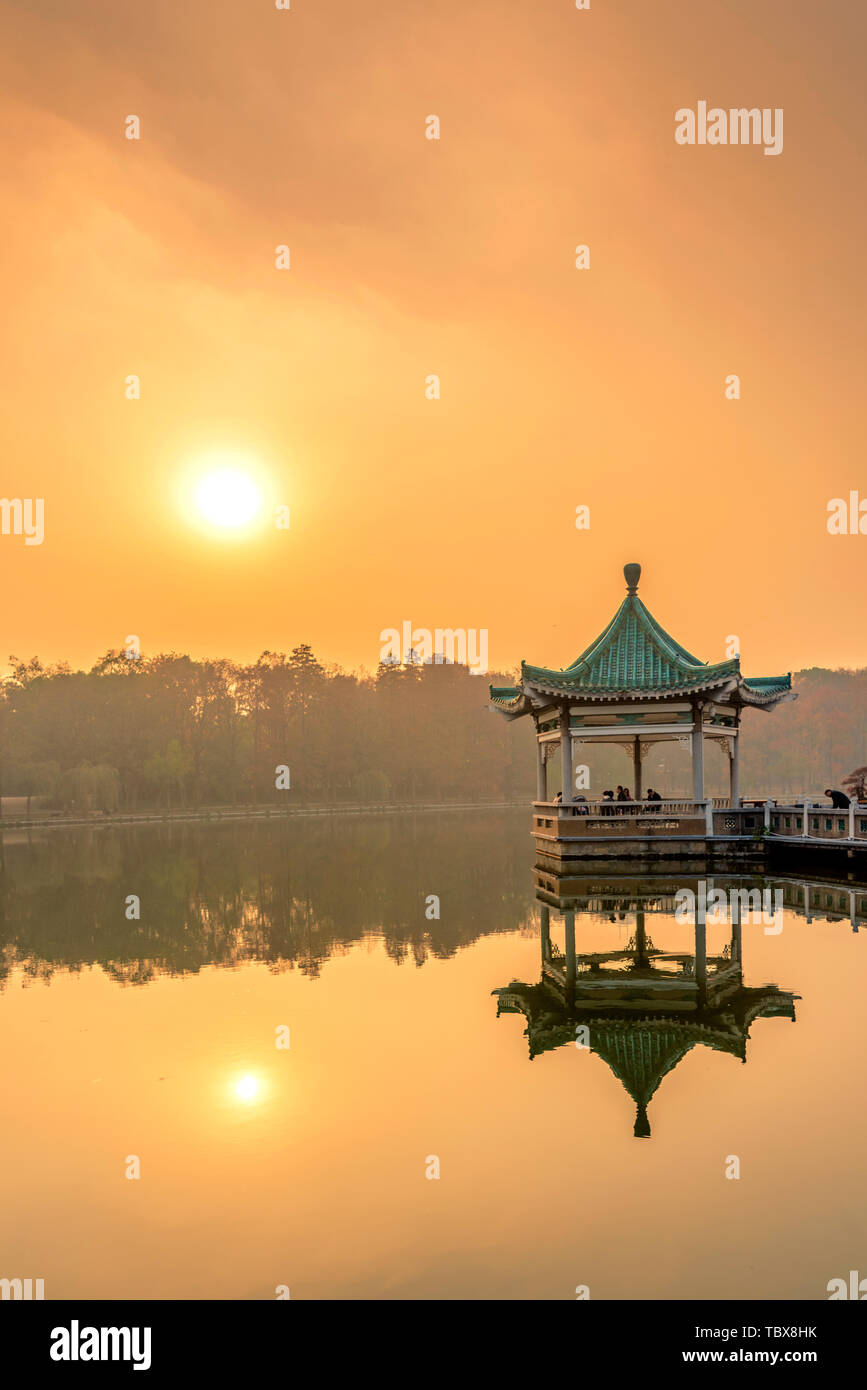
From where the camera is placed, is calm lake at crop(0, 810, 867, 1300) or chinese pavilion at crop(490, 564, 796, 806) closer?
calm lake at crop(0, 810, 867, 1300)

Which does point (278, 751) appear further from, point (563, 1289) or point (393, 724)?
point (563, 1289)

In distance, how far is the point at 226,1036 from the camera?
10648 mm

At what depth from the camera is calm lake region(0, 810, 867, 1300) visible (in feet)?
19.0

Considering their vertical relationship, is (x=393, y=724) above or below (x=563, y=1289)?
above

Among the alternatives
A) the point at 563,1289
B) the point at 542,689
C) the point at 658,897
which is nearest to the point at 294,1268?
the point at 563,1289

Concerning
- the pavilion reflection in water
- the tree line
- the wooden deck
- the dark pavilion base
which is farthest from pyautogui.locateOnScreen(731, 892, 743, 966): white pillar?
the tree line

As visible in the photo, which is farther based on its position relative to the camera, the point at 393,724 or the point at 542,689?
the point at 393,724

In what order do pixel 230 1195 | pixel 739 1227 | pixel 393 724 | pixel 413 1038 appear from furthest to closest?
pixel 393 724, pixel 413 1038, pixel 230 1195, pixel 739 1227

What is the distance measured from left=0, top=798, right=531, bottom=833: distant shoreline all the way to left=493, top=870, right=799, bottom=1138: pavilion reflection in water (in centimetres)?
5356

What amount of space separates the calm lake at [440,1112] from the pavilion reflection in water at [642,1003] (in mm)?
56

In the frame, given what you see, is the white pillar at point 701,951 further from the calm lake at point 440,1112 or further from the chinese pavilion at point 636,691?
the chinese pavilion at point 636,691

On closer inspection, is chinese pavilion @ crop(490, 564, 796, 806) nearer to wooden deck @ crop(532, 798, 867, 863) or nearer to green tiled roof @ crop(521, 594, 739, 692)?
green tiled roof @ crop(521, 594, 739, 692)

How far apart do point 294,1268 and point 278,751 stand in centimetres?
7729
